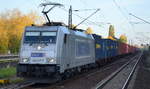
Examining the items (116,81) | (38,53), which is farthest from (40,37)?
(116,81)

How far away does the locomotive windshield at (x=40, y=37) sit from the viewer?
15227mm

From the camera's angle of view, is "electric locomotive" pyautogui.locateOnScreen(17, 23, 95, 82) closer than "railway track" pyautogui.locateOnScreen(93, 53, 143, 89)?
Yes

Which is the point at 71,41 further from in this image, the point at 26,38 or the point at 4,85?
the point at 4,85

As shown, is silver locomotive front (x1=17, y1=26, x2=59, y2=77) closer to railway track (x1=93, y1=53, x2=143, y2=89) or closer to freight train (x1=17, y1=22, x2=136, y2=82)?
freight train (x1=17, y1=22, x2=136, y2=82)

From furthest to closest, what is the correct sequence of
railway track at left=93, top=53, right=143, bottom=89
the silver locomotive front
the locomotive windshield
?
1. railway track at left=93, top=53, right=143, bottom=89
2. the locomotive windshield
3. the silver locomotive front

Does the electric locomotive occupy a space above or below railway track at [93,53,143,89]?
above

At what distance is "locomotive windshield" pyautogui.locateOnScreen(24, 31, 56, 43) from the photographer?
15.2m

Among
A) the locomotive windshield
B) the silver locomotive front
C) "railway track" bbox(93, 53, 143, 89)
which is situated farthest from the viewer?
"railway track" bbox(93, 53, 143, 89)

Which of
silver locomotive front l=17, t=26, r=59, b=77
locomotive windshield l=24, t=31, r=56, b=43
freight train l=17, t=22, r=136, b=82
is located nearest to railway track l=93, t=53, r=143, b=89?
freight train l=17, t=22, r=136, b=82

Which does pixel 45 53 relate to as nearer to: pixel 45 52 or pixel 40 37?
pixel 45 52

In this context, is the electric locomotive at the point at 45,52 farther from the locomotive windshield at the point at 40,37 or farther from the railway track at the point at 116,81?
the railway track at the point at 116,81

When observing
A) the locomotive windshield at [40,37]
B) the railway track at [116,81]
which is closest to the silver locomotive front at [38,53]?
the locomotive windshield at [40,37]

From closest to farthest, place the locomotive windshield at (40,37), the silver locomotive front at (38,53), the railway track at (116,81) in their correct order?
the silver locomotive front at (38,53), the locomotive windshield at (40,37), the railway track at (116,81)

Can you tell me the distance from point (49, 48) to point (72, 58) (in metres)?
2.82
